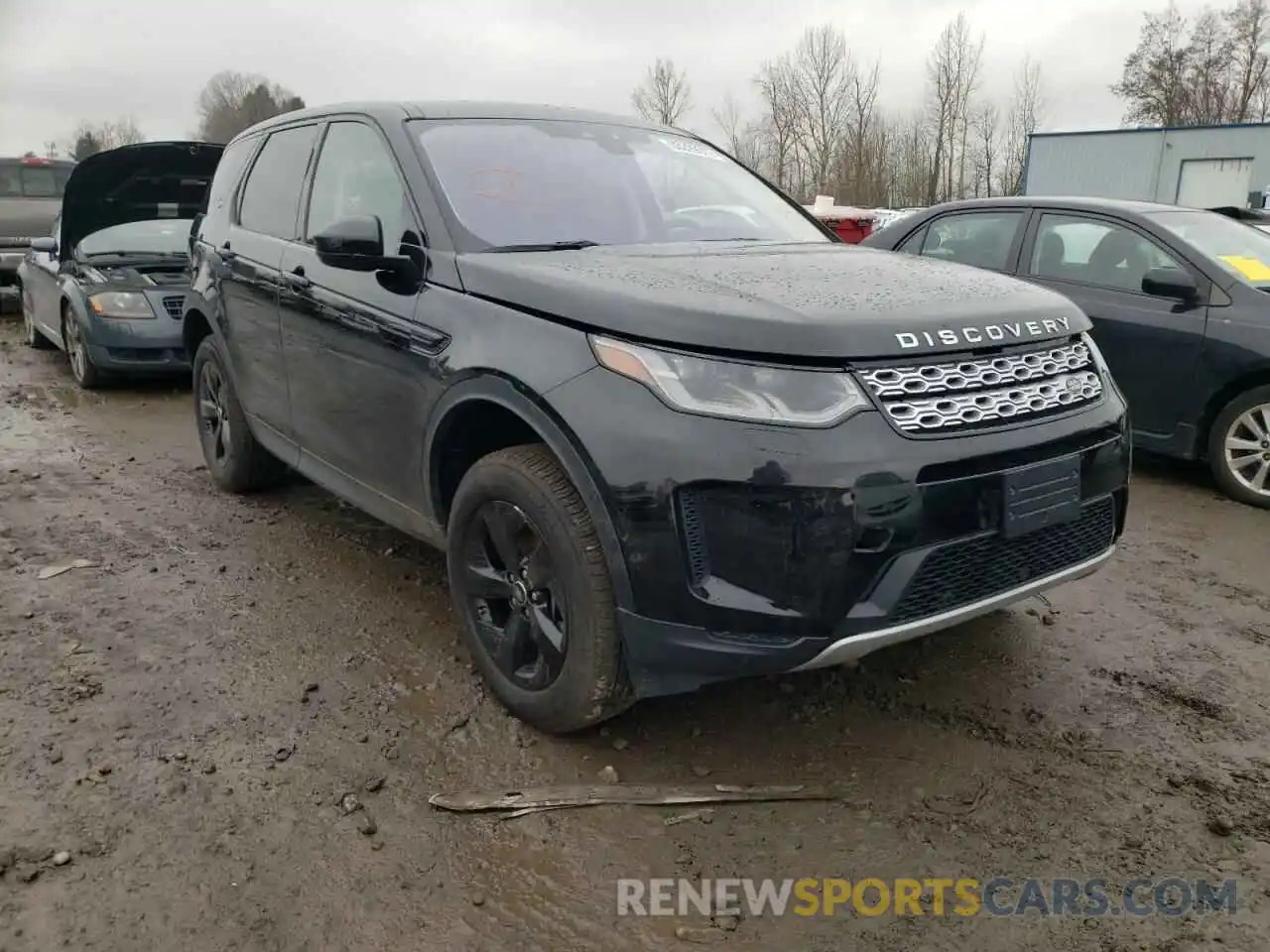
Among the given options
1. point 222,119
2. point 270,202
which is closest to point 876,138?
point 222,119

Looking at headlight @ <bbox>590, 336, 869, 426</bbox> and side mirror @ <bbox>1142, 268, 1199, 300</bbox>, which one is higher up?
headlight @ <bbox>590, 336, 869, 426</bbox>

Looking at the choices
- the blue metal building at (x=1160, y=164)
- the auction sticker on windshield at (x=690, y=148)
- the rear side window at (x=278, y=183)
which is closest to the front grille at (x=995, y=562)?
the auction sticker on windshield at (x=690, y=148)

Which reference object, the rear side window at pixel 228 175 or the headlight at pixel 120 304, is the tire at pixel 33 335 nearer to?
the headlight at pixel 120 304

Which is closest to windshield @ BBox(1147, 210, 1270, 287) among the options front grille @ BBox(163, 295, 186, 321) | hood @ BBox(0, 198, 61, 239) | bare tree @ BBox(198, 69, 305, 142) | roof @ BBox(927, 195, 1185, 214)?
roof @ BBox(927, 195, 1185, 214)

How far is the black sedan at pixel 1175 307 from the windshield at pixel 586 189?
2637 millimetres

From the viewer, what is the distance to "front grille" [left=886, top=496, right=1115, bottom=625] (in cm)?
238

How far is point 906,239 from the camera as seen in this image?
6.66 metres

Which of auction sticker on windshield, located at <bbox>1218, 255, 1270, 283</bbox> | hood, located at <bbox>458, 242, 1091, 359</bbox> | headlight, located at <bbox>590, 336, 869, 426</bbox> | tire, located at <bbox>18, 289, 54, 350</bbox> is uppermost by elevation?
hood, located at <bbox>458, 242, 1091, 359</bbox>

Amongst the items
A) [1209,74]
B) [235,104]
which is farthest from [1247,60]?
[235,104]

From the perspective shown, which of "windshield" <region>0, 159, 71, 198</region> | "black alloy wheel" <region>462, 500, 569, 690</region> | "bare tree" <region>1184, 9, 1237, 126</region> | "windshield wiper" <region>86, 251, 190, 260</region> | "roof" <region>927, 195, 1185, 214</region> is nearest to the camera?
"black alloy wheel" <region>462, 500, 569, 690</region>

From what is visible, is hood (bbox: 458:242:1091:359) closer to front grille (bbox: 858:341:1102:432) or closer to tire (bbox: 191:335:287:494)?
front grille (bbox: 858:341:1102:432)

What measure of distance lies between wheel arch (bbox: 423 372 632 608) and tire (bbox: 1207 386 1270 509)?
4173 millimetres

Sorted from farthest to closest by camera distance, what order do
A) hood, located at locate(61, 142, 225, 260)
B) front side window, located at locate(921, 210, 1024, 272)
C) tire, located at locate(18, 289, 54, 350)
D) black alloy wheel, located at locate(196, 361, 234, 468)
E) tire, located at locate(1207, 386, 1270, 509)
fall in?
tire, located at locate(18, 289, 54, 350) < hood, located at locate(61, 142, 225, 260) < front side window, located at locate(921, 210, 1024, 272) < tire, located at locate(1207, 386, 1270, 509) < black alloy wheel, located at locate(196, 361, 234, 468)

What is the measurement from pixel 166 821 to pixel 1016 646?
2742 mm
